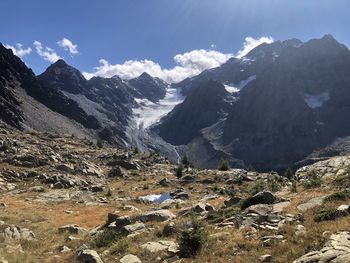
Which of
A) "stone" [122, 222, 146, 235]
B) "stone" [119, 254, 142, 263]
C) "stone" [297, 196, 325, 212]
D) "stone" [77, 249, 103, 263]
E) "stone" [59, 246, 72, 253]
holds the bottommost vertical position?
"stone" [59, 246, 72, 253]

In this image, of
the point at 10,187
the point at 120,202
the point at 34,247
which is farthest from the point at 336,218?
the point at 10,187

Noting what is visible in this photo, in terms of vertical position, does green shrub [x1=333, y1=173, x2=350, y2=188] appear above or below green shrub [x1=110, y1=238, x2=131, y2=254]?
above

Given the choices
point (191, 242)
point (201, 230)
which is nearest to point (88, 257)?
point (191, 242)

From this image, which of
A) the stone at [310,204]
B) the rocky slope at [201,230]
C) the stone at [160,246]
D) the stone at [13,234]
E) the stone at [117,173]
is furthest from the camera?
the stone at [117,173]

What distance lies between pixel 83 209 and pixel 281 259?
31.6 meters

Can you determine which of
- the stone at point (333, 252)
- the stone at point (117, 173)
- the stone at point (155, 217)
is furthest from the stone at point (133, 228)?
the stone at point (117, 173)

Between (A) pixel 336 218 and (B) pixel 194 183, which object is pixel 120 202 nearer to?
(B) pixel 194 183

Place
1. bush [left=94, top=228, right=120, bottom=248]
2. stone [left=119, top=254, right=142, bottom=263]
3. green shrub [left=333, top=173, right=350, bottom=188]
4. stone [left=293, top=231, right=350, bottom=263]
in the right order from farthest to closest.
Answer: green shrub [left=333, top=173, right=350, bottom=188] < bush [left=94, top=228, right=120, bottom=248] < stone [left=119, top=254, right=142, bottom=263] < stone [left=293, top=231, right=350, bottom=263]

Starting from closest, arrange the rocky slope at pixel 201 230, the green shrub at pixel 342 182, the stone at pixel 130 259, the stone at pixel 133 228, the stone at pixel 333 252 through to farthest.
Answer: the stone at pixel 333 252, the rocky slope at pixel 201 230, the stone at pixel 130 259, the stone at pixel 133 228, the green shrub at pixel 342 182

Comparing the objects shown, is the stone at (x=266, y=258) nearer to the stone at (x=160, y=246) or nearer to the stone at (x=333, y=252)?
the stone at (x=333, y=252)

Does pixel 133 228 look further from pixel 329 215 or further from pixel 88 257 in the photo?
pixel 329 215

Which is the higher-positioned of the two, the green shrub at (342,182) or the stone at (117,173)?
the green shrub at (342,182)

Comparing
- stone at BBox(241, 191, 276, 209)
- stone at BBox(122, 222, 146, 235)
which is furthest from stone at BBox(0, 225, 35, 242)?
stone at BBox(241, 191, 276, 209)

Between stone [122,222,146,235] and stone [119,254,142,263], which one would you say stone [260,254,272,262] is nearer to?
stone [119,254,142,263]
